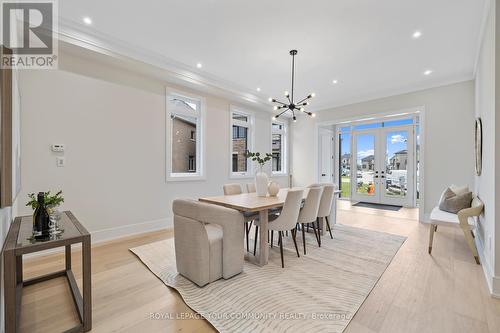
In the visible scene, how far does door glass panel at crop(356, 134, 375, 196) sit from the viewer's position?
7223 mm

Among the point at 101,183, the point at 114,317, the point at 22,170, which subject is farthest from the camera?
the point at 101,183

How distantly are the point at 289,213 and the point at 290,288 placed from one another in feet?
2.68

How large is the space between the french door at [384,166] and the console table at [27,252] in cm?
753

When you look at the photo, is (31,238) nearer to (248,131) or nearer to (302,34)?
(302,34)

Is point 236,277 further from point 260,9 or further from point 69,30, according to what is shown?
point 69,30

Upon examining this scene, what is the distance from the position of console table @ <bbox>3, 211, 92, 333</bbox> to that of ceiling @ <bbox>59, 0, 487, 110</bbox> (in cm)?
236

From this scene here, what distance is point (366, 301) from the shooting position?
6.33 feet

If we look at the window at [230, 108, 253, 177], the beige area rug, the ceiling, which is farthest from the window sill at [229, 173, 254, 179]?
the beige area rug

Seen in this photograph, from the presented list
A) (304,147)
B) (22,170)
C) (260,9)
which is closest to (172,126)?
(22,170)

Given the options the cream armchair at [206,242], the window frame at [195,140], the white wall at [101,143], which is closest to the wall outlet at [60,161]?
the white wall at [101,143]

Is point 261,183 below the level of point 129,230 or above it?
above

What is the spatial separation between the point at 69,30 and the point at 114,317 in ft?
10.8

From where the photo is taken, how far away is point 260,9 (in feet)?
8.15

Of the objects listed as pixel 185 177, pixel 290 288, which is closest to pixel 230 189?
pixel 185 177
